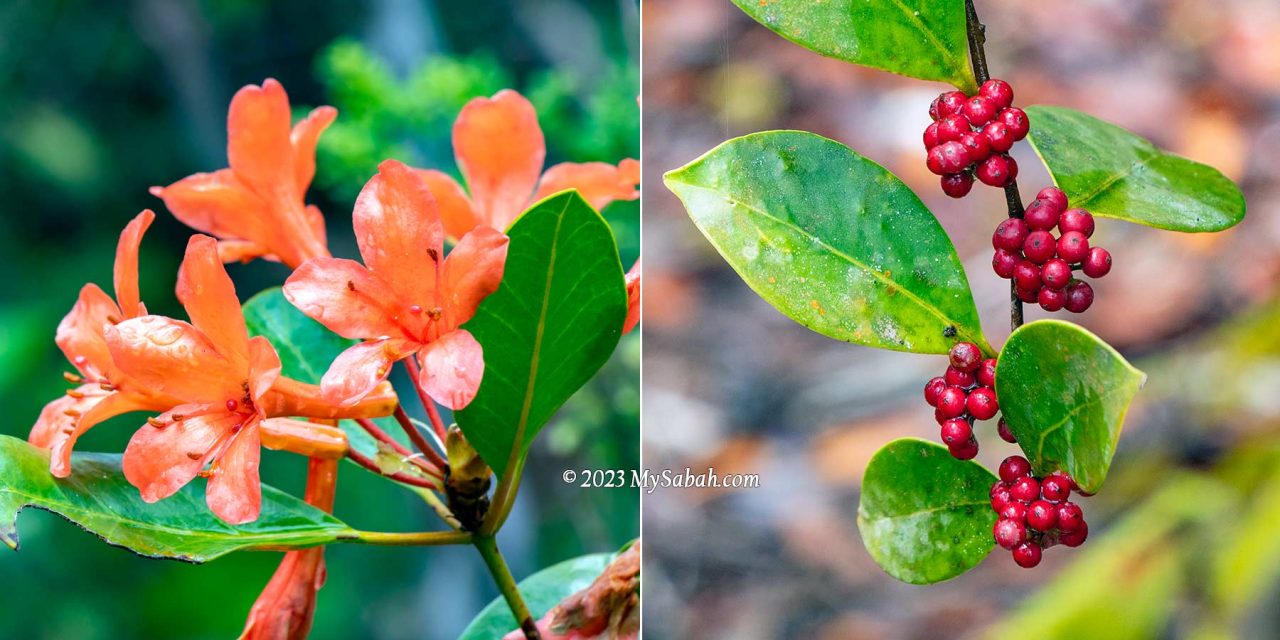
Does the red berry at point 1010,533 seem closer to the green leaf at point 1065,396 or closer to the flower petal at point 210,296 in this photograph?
the green leaf at point 1065,396

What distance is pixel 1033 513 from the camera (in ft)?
1.01

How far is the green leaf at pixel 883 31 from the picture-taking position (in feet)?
1.04

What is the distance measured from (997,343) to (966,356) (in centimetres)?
27

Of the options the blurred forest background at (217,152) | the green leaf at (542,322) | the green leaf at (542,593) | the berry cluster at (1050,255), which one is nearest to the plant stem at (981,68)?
the berry cluster at (1050,255)

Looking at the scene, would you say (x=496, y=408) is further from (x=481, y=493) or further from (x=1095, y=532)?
(x=1095, y=532)

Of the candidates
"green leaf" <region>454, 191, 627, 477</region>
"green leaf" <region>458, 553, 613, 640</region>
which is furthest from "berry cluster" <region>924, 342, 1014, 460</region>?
"green leaf" <region>458, 553, 613, 640</region>

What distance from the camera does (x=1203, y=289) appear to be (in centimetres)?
58

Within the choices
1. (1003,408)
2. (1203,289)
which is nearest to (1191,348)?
(1203,289)

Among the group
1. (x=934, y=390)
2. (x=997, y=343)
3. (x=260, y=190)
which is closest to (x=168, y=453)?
(x=260, y=190)

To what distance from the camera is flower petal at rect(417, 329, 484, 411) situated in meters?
0.29

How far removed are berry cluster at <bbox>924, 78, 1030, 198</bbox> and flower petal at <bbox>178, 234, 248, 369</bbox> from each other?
21cm

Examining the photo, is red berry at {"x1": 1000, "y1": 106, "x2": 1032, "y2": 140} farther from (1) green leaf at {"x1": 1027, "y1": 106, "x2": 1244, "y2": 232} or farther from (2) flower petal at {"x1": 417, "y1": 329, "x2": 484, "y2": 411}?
(2) flower petal at {"x1": 417, "y1": 329, "x2": 484, "y2": 411}

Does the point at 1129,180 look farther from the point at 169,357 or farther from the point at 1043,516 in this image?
the point at 169,357

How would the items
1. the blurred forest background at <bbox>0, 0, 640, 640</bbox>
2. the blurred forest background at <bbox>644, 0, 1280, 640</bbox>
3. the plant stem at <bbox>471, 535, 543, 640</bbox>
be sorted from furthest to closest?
1. the blurred forest background at <bbox>0, 0, 640, 640</bbox>
2. the blurred forest background at <bbox>644, 0, 1280, 640</bbox>
3. the plant stem at <bbox>471, 535, 543, 640</bbox>
